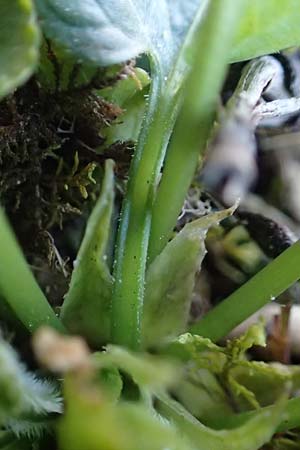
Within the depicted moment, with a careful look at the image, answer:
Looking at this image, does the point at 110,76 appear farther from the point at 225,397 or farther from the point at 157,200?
the point at 225,397

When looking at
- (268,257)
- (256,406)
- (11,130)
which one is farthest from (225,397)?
(11,130)

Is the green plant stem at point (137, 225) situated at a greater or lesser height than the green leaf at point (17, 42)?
lesser

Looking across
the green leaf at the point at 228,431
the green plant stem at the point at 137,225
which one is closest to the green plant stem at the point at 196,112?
the green plant stem at the point at 137,225

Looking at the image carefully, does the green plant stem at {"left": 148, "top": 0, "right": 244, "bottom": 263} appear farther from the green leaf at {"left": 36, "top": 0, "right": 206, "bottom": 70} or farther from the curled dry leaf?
the curled dry leaf

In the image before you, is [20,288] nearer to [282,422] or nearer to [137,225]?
[137,225]

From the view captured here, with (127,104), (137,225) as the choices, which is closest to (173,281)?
(137,225)

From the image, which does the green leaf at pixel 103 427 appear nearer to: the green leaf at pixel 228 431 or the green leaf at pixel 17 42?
the green leaf at pixel 228 431
